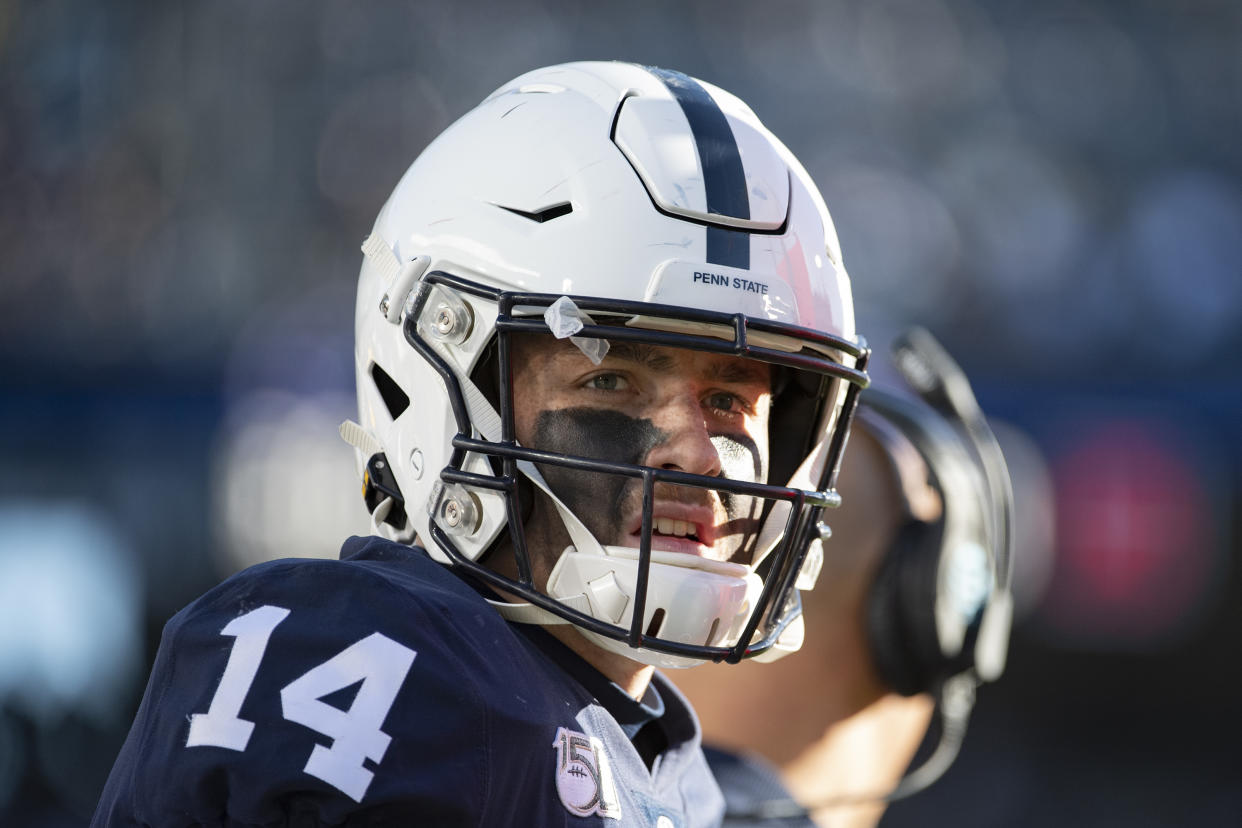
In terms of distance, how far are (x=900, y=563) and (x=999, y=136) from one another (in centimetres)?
451

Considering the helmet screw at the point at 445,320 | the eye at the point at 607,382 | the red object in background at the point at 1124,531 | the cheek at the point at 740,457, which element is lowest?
the red object in background at the point at 1124,531

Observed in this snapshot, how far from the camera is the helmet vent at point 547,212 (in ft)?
4.77

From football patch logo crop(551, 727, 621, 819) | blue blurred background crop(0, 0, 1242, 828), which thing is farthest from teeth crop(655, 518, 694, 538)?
blue blurred background crop(0, 0, 1242, 828)

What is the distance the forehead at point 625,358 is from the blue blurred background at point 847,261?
A: 3418 mm

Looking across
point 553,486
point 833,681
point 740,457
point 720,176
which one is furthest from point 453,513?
point 833,681

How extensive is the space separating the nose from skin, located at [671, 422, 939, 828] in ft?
3.45

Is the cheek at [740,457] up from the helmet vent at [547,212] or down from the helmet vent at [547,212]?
down

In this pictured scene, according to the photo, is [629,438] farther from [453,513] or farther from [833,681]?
[833,681]

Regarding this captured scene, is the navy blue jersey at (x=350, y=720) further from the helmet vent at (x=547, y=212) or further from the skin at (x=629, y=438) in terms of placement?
the helmet vent at (x=547, y=212)

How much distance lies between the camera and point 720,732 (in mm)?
2344

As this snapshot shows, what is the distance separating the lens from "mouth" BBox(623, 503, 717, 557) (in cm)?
138

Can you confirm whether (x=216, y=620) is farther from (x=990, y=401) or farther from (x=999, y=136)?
(x=999, y=136)

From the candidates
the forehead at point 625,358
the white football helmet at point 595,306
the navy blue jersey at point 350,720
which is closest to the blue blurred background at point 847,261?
the white football helmet at point 595,306

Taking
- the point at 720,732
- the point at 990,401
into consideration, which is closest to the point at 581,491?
the point at 720,732
